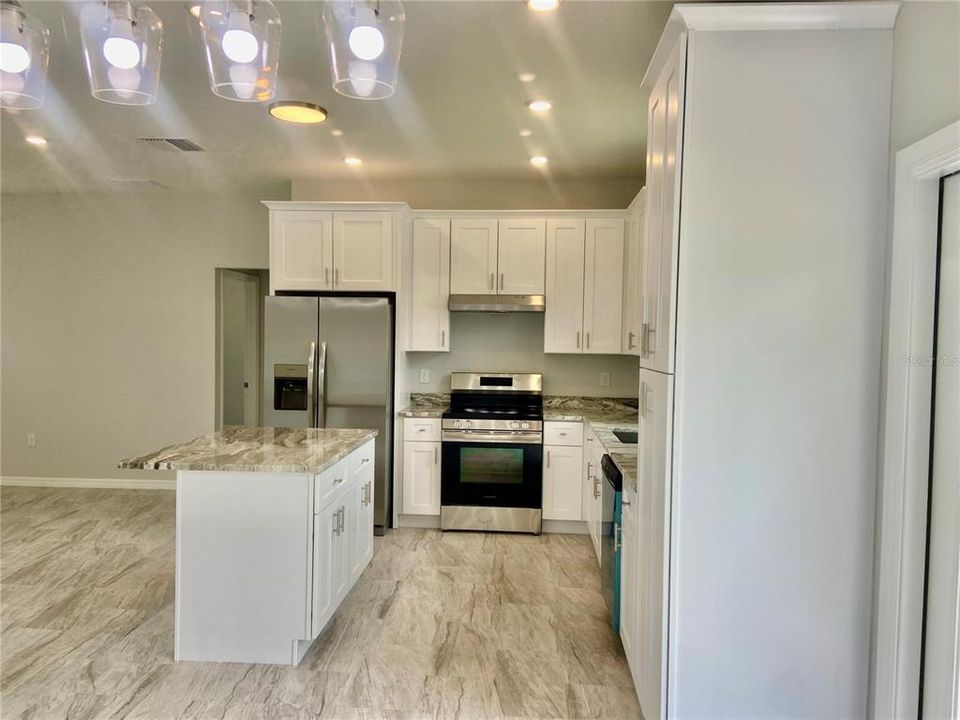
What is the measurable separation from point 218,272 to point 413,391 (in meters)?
2.19

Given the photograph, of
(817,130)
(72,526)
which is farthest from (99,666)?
(817,130)

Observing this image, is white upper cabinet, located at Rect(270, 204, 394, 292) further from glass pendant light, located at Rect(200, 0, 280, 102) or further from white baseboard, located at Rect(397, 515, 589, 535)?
glass pendant light, located at Rect(200, 0, 280, 102)

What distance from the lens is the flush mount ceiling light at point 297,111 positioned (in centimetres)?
→ 315

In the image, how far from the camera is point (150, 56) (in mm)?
1509

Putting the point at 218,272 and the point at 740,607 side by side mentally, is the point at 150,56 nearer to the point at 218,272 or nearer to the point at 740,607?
the point at 740,607

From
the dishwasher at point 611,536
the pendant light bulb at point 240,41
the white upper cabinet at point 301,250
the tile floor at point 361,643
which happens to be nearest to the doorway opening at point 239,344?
the white upper cabinet at point 301,250

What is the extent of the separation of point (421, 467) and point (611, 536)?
193 centimetres

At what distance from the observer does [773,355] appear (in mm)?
1820

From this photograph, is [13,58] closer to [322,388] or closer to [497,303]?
[322,388]

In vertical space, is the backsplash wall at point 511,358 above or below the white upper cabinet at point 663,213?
below

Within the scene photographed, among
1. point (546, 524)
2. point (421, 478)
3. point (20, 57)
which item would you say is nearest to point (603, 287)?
point (546, 524)

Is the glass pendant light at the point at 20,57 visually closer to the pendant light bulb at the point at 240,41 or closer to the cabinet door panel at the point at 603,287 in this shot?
the pendant light bulb at the point at 240,41

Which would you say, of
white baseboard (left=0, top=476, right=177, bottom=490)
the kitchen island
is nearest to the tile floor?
the kitchen island

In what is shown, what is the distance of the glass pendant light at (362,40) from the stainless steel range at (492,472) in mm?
2981
